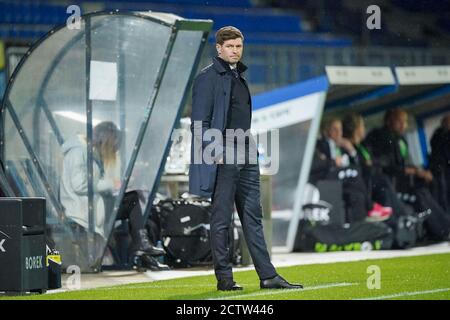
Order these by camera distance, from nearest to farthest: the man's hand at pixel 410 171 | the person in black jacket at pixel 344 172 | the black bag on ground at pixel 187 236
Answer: the black bag on ground at pixel 187 236 < the person in black jacket at pixel 344 172 < the man's hand at pixel 410 171

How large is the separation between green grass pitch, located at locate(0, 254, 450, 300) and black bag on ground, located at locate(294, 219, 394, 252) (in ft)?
7.21

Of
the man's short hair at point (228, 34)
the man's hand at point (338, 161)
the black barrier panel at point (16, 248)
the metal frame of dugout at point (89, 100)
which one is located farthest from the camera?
the man's hand at point (338, 161)

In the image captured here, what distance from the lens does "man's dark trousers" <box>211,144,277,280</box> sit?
9055 mm

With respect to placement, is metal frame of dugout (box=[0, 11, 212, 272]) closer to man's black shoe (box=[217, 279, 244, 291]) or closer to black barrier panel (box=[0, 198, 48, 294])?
black barrier panel (box=[0, 198, 48, 294])

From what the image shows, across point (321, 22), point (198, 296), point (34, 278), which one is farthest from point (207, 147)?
point (321, 22)

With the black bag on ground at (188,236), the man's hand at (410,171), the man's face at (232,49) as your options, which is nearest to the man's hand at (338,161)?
the man's hand at (410,171)

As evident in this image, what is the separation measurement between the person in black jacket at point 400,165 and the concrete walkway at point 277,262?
1.46ft

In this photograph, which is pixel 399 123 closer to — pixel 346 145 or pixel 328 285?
pixel 346 145

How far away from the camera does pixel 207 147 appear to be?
8.77 m

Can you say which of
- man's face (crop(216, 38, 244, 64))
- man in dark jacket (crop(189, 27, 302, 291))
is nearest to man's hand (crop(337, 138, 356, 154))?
man in dark jacket (crop(189, 27, 302, 291))

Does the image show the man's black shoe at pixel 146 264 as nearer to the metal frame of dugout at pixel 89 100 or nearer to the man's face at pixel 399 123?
the metal frame of dugout at pixel 89 100

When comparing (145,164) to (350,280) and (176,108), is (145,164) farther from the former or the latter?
(350,280)

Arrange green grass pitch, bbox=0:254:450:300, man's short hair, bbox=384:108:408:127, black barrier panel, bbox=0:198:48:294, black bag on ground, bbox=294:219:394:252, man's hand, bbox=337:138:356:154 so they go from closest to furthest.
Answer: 1. green grass pitch, bbox=0:254:450:300
2. black barrier panel, bbox=0:198:48:294
3. black bag on ground, bbox=294:219:394:252
4. man's hand, bbox=337:138:356:154
5. man's short hair, bbox=384:108:408:127

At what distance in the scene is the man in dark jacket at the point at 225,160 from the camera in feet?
29.4
